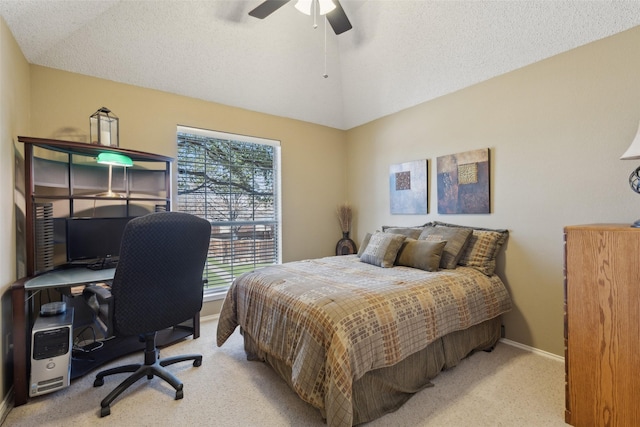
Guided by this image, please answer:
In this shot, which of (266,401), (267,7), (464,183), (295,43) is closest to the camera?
(266,401)

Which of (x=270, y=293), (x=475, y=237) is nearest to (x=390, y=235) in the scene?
(x=475, y=237)

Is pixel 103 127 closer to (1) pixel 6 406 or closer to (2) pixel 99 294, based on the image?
(2) pixel 99 294

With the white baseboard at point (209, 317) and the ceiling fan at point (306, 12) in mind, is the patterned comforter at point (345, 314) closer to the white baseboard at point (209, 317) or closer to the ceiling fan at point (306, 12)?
the white baseboard at point (209, 317)

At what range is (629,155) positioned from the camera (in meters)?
1.65

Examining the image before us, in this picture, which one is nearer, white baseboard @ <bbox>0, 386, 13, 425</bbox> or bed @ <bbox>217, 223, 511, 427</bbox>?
bed @ <bbox>217, 223, 511, 427</bbox>

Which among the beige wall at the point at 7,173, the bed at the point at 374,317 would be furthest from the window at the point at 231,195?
the beige wall at the point at 7,173

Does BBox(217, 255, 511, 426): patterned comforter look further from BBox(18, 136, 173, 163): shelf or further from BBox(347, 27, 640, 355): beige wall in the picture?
BBox(18, 136, 173, 163): shelf

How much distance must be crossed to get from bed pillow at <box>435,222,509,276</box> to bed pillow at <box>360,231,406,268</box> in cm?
60

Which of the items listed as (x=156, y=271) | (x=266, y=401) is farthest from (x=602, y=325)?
(x=156, y=271)

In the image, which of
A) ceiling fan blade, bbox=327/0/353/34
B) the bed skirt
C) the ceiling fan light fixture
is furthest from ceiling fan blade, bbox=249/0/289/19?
the bed skirt

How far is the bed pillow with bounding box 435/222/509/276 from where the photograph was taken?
8.66 feet

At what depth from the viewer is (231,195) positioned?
3658 mm

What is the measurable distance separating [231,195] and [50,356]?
7.26ft

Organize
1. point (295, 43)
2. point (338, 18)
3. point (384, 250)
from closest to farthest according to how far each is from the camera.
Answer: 1. point (338, 18)
2. point (384, 250)
3. point (295, 43)
